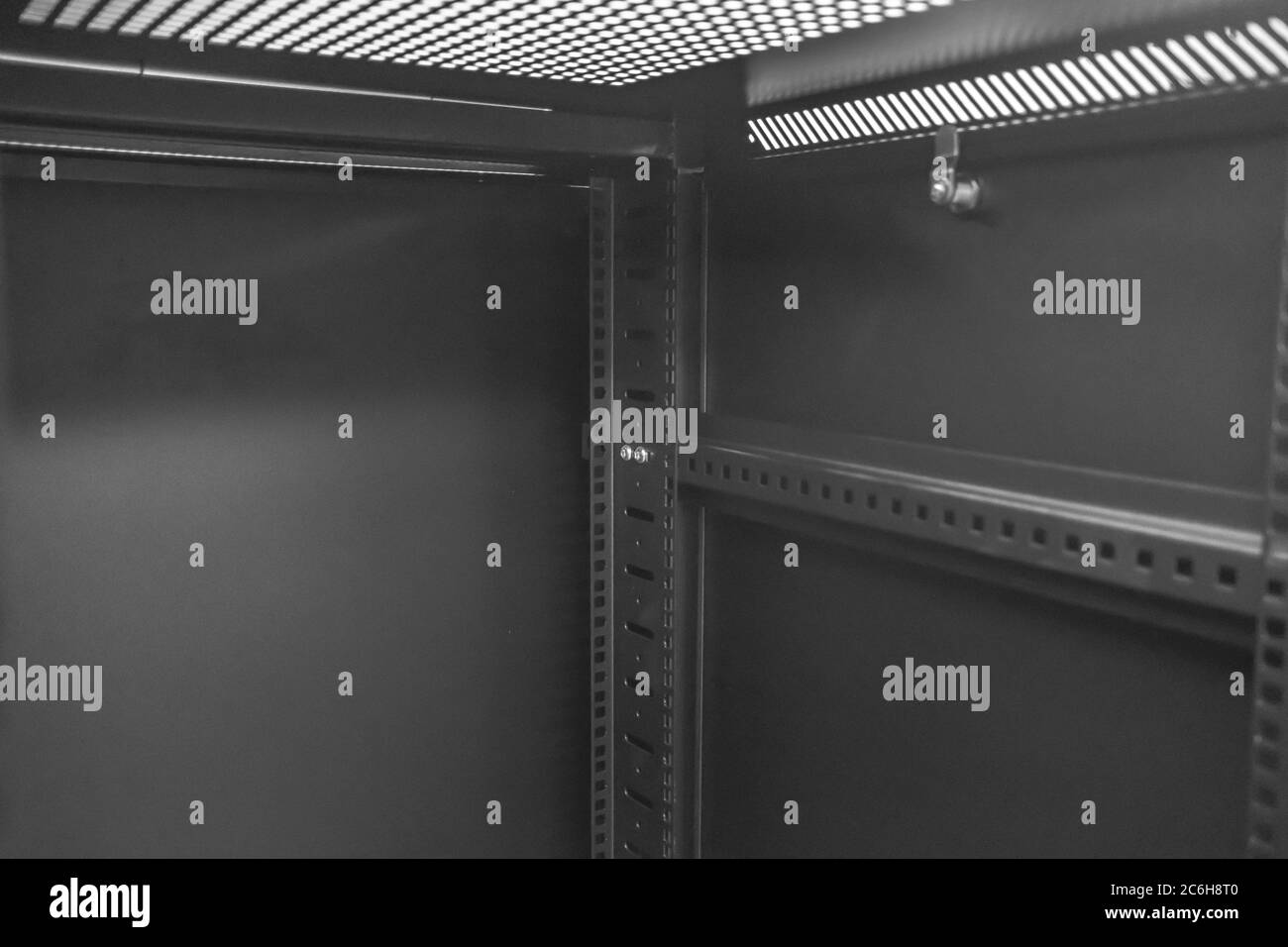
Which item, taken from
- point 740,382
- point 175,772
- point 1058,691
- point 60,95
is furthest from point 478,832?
point 60,95

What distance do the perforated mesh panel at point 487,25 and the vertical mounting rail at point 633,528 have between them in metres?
0.20

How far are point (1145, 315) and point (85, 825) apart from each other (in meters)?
0.85

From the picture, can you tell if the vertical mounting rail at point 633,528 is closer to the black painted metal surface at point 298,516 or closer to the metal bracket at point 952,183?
the black painted metal surface at point 298,516

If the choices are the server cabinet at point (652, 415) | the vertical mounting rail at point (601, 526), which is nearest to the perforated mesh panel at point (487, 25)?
the server cabinet at point (652, 415)

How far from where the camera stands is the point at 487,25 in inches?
28.1

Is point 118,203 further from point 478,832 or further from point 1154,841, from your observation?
point 1154,841

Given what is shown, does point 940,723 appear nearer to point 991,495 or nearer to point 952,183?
point 991,495

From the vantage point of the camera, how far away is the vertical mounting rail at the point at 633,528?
1.03m

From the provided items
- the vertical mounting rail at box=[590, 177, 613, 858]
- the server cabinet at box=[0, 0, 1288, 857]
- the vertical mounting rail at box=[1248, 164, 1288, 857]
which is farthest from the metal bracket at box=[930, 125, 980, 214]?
the vertical mounting rail at box=[590, 177, 613, 858]

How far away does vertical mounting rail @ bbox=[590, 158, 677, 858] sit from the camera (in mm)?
1025

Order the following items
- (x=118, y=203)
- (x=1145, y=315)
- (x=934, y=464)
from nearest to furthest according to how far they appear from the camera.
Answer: (x=1145, y=315) < (x=934, y=464) < (x=118, y=203)

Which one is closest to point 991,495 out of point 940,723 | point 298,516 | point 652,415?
point 940,723

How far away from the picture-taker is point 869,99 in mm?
812

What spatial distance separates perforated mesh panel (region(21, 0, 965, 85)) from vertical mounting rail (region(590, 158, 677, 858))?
0.20 m
